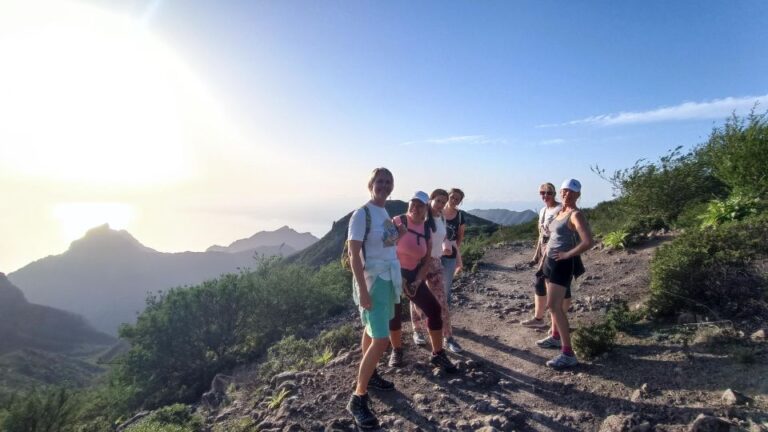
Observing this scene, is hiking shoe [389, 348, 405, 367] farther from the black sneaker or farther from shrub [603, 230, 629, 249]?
shrub [603, 230, 629, 249]

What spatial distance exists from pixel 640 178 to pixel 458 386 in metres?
11.8

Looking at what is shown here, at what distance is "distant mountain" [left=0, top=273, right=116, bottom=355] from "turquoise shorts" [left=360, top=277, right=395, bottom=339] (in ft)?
342

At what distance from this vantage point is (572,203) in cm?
461

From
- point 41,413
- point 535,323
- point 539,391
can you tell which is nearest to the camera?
point 539,391

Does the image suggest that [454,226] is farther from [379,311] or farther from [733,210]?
[733,210]

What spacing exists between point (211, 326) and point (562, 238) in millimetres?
11756

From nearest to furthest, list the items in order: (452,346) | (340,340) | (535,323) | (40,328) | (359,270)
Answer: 1. (359,270)
2. (452,346)
3. (535,323)
4. (340,340)
5. (40,328)

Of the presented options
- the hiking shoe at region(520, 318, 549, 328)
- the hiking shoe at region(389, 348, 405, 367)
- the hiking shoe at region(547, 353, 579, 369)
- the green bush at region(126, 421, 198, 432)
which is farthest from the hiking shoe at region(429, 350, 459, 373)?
the green bush at region(126, 421, 198, 432)

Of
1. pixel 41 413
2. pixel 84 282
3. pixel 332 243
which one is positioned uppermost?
pixel 332 243

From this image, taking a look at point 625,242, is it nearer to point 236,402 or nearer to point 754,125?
point 754,125

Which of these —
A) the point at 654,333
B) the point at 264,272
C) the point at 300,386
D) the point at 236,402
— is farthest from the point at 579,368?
the point at 264,272

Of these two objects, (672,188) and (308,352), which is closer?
(308,352)

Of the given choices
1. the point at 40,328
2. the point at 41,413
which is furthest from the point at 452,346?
the point at 40,328

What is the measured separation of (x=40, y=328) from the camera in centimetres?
9462
